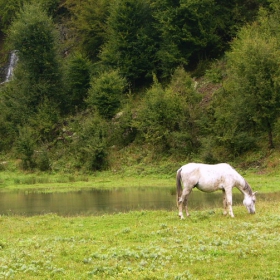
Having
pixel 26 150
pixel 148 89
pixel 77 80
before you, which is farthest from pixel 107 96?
pixel 26 150

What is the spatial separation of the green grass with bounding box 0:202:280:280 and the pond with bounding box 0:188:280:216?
599 centimetres

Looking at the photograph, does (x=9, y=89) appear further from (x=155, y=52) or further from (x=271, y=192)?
(x=271, y=192)

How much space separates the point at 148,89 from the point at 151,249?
44174 millimetres

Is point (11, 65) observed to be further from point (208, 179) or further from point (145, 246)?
point (145, 246)

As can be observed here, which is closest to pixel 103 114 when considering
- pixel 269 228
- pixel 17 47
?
pixel 17 47

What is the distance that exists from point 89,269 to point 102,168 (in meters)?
33.1

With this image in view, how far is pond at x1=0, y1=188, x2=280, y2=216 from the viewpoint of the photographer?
79.1ft

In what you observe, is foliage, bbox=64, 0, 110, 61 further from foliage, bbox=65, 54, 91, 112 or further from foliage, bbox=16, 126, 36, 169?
foliage, bbox=16, 126, 36, 169

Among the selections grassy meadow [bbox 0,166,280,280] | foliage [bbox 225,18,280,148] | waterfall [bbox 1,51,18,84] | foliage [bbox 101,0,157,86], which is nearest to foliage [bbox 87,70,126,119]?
foliage [bbox 101,0,157,86]

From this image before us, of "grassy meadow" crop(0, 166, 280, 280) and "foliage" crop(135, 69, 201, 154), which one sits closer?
"grassy meadow" crop(0, 166, 280, 280)

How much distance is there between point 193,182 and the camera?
18328 millimetres

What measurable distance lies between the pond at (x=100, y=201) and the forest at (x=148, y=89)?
34.0ft

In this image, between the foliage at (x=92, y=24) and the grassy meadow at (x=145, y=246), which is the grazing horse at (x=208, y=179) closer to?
the grassy meadow at (x=145, y=246)

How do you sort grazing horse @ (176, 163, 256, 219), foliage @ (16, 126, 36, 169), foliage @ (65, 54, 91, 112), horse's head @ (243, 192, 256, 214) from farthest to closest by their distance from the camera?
foliage @ (65, 54, 91, 112)
foliage @ (16, 126, 36, 169)
grazing horse @ (176, 163, 256, 219)
horse's head @ (243, 192, 256, 214)
